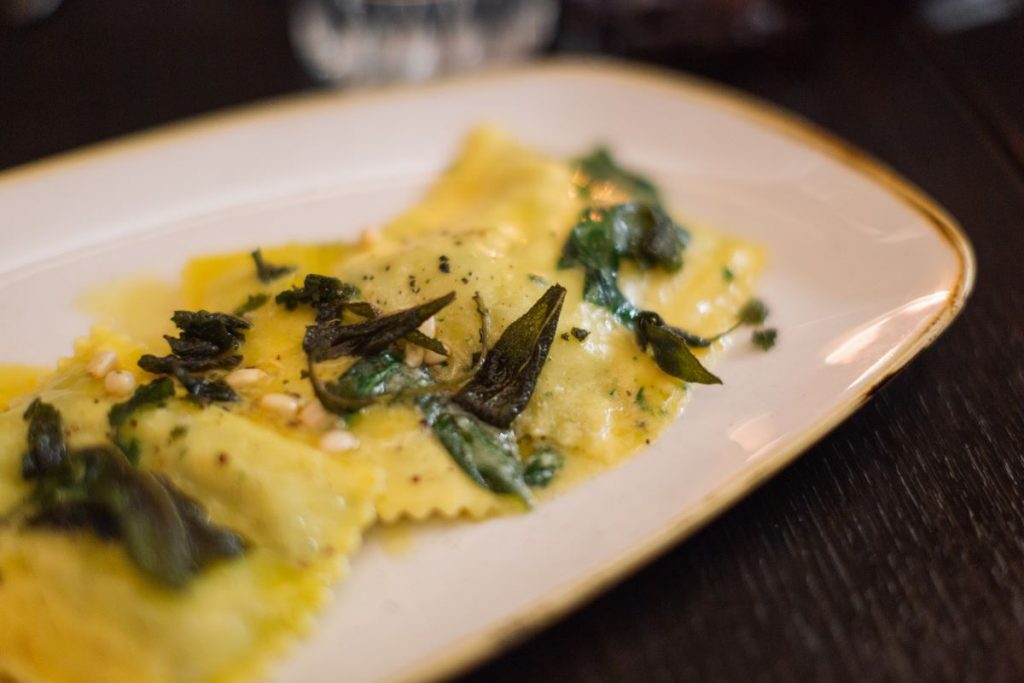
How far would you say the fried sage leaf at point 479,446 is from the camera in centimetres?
319

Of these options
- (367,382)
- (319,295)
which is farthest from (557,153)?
(367,382)

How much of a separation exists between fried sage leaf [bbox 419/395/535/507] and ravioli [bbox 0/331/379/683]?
1.11 feet

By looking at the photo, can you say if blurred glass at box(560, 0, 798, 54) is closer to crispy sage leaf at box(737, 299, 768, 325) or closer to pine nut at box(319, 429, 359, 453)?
crispy sage leaf at box(737, 299, 768, 325)

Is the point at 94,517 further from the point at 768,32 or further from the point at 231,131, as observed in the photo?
the point at 768,32

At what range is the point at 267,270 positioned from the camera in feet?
13.1

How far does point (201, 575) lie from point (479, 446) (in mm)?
1092

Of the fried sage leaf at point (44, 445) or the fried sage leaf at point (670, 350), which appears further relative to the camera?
the fried sage leaf at point (670, 350)

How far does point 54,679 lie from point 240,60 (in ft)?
15.8

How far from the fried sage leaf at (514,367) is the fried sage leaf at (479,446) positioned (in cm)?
5

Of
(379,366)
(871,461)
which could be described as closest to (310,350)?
(379,366)

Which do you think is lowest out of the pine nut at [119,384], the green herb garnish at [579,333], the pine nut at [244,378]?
the green herb garnish at [579,333]

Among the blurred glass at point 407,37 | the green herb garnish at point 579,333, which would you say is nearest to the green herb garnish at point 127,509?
the green herb garnish at point 579,333

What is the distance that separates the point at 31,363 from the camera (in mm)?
3764

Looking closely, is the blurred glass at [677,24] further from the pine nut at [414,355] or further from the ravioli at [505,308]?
the pine nut at [414,355]
